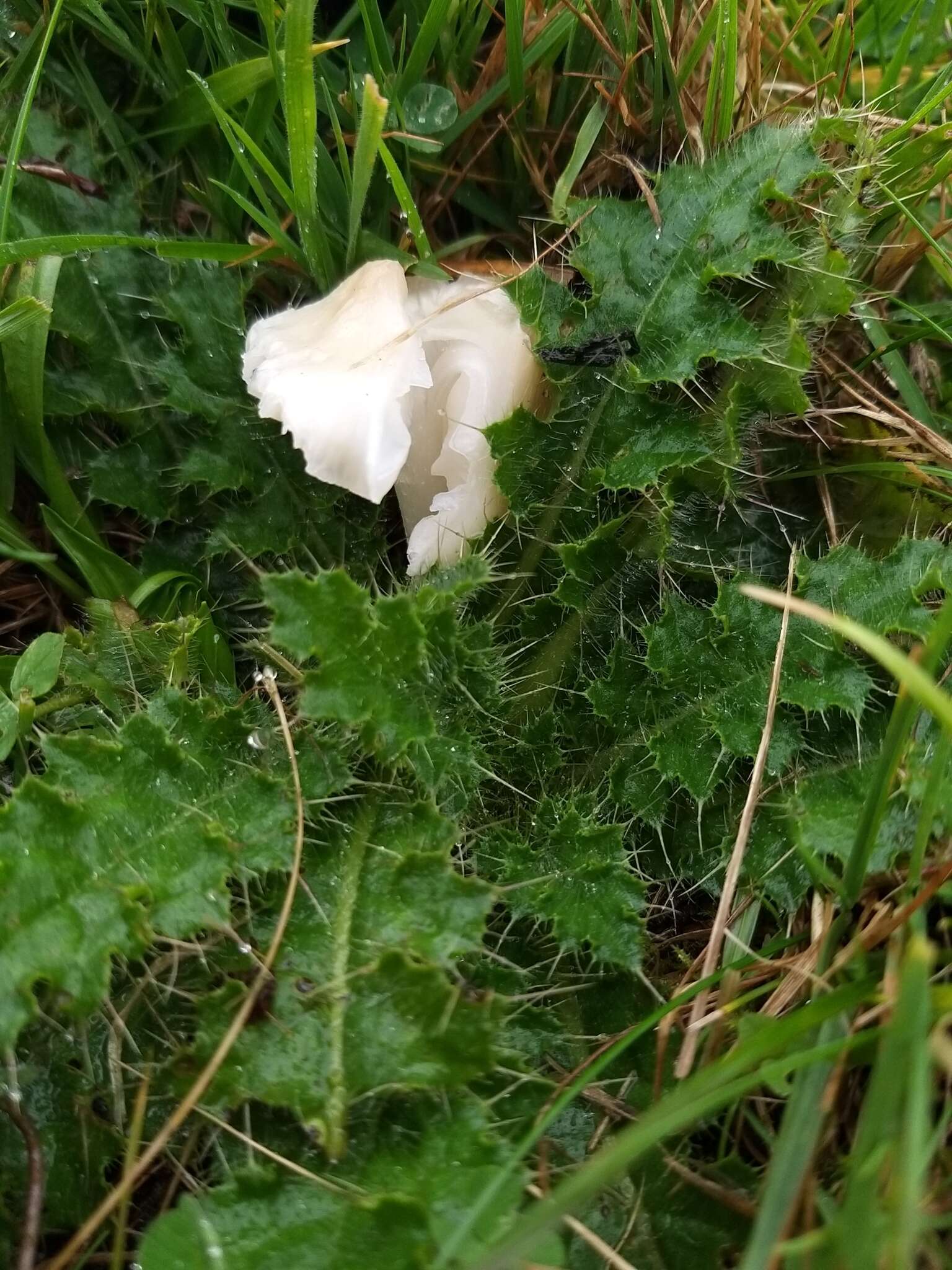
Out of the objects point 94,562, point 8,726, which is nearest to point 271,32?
point 94,562

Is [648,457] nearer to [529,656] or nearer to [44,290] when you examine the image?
[529,656]

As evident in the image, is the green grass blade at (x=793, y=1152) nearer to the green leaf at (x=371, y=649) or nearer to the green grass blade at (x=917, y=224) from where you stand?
the green leaf at (x=371, y=649)

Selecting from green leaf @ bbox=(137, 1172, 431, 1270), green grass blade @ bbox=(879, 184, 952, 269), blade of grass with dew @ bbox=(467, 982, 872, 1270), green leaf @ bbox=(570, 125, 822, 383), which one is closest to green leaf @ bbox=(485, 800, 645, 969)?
blade of grass with dew @ bbox=(467, 982, 872, 1270)

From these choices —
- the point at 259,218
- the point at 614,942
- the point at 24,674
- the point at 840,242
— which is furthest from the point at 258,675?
the point at 840,242

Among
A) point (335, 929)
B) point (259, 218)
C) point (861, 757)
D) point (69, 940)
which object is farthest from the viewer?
point (259, 218)

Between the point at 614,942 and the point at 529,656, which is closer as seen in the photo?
the point at 614,942

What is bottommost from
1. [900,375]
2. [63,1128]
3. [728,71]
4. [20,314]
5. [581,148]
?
[63,1128]

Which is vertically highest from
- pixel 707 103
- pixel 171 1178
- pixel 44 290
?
pixel 707 103

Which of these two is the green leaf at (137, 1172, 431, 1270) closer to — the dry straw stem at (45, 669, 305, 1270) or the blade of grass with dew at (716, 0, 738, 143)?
the dry straw stem at (45, 669, 305, 1270)

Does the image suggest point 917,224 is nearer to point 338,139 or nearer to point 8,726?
point 338,139
